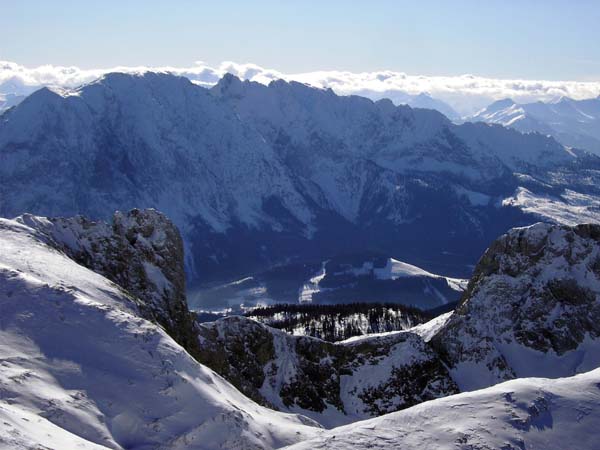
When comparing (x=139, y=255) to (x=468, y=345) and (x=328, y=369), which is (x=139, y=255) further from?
(x=468, y=345)

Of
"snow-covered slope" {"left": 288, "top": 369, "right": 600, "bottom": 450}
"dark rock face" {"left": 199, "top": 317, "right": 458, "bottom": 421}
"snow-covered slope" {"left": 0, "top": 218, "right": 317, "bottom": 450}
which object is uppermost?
"snow-covered slope" {"left": 0, "top": 218, "right": 317, "bottom": 450}

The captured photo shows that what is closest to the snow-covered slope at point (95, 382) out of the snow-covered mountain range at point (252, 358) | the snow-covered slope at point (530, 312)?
the snow-covered mountain range at point (252, 358)

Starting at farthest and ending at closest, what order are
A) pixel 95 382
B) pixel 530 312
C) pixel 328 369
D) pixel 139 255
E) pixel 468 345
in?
pixel 530 312, pixel 468 345, pixel 328 369, pixel 139 255, pixel 95 382

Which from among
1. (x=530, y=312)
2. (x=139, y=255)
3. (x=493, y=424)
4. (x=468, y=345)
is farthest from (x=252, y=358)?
(x=493, y=424)

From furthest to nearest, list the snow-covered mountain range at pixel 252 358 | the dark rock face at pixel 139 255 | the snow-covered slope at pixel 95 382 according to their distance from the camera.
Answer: the dark rock face at pixel 139 255
the snow-covered mountain range at pixel 252 358
the snow-covered slope at pixel 95 382

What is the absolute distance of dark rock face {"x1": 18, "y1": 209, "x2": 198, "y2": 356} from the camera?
304 ft

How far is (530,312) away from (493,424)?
7648 cm

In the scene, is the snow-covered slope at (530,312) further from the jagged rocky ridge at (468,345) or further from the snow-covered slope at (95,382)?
the snow-covered slope at (95,382)

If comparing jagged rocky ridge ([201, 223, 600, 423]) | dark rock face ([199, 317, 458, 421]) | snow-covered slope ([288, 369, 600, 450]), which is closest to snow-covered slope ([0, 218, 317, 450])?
snow-covered slope ([288, 369, 600, 450])

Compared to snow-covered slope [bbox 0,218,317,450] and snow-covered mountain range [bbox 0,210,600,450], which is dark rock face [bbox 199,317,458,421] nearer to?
snow-covered mountain range [bbox 0,210,600,450]

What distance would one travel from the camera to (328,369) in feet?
397

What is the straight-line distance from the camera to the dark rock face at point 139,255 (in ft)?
304

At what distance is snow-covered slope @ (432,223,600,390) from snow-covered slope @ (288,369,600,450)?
59328 millimetres

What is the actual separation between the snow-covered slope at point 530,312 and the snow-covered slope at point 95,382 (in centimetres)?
6346
